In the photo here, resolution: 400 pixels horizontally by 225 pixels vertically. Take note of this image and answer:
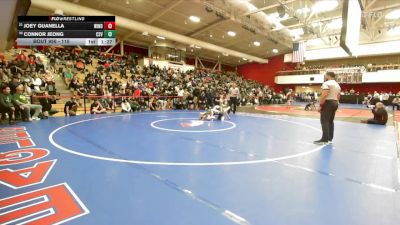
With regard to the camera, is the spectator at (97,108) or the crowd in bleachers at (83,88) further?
the spectator at (97,108)

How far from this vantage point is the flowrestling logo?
2.21 meters

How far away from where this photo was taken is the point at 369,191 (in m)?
2.89

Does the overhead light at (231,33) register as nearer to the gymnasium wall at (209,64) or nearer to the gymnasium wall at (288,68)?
the gymnasium wall at (209,64)

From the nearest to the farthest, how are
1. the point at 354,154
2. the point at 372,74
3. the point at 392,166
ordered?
the point at 392,166
the point at 354,154
the point at 372,74

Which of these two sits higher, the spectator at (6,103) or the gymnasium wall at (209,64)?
the gymnasium wall at (209,64)

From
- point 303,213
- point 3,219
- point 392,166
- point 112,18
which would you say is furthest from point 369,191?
point 112,18

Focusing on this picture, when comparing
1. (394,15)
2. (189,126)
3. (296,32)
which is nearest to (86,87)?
(189,126)

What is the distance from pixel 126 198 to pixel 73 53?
1933 cm

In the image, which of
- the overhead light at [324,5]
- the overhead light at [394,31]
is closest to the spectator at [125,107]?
the overhead light at [324,5]

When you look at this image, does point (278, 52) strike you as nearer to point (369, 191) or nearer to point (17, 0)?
point (17, 0)

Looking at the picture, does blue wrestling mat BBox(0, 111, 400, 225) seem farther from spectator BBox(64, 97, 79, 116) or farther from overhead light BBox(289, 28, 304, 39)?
overhead light BBox(289, 28, 304, 39)

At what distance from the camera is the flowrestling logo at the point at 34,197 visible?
221cm
